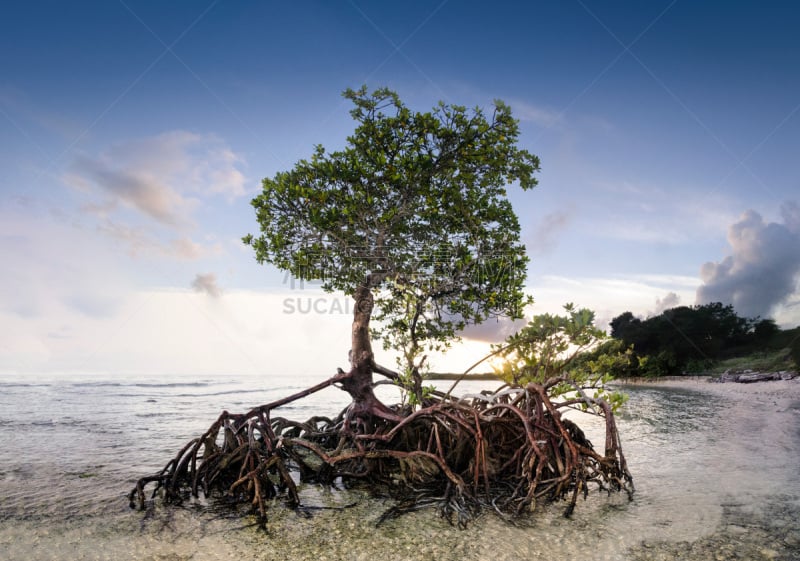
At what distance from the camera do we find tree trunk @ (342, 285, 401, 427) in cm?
951

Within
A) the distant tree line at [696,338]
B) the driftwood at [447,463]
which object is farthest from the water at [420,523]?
the distant tree line at [696,338]

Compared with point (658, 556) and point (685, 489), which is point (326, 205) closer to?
point (658, 556)


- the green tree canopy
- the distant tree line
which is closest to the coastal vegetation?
the green tree canopy

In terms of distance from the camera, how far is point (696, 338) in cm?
5900

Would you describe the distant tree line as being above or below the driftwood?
above

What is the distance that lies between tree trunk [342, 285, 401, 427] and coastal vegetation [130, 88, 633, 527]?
0.03 m

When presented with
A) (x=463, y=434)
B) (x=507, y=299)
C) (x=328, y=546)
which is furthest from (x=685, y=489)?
(x=328, y=546)

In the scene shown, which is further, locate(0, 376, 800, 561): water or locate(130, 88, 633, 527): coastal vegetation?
locate(130, 88, 633, 527): coastal vegetation

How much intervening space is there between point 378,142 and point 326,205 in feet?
5.35

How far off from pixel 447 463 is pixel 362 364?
291 centimetres

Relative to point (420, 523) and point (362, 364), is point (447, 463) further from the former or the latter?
point (362, 364)

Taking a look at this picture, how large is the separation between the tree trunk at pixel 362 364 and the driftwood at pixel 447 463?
0.80 metres

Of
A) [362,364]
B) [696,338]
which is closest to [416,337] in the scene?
[362,364]

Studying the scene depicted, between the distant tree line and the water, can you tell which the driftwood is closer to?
the water
